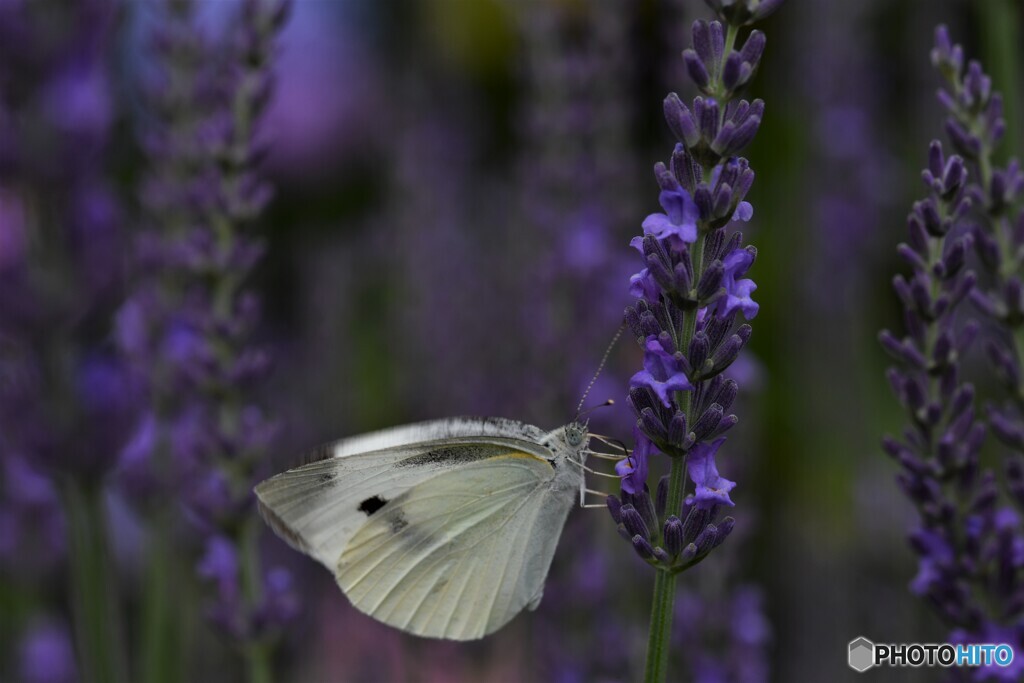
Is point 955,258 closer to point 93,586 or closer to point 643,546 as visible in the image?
point 643,546

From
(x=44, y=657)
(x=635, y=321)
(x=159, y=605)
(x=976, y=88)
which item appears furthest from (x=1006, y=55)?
(x=44, y=657)

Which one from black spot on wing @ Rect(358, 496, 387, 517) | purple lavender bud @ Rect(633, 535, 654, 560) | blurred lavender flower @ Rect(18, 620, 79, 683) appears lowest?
blurred lavender flower @ Rect(18, 620, 79, 683)

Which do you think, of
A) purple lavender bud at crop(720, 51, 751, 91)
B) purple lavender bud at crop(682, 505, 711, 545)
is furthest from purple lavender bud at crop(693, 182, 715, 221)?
purple lavender bud at crop(682, 505, 711, 545)

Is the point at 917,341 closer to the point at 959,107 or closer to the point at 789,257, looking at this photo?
the point at 959,107

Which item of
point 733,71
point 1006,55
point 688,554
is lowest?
point 688,554

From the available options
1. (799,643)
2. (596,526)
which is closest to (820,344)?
(799,643)

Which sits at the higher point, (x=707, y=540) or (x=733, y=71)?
(x=733, y=71)

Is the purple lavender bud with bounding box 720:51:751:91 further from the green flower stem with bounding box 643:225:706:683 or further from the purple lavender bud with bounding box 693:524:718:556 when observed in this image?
the purple lavender bud with bounding box 693:524:718:556

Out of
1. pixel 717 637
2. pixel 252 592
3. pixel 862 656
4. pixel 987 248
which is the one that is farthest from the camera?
pixel 717 637
